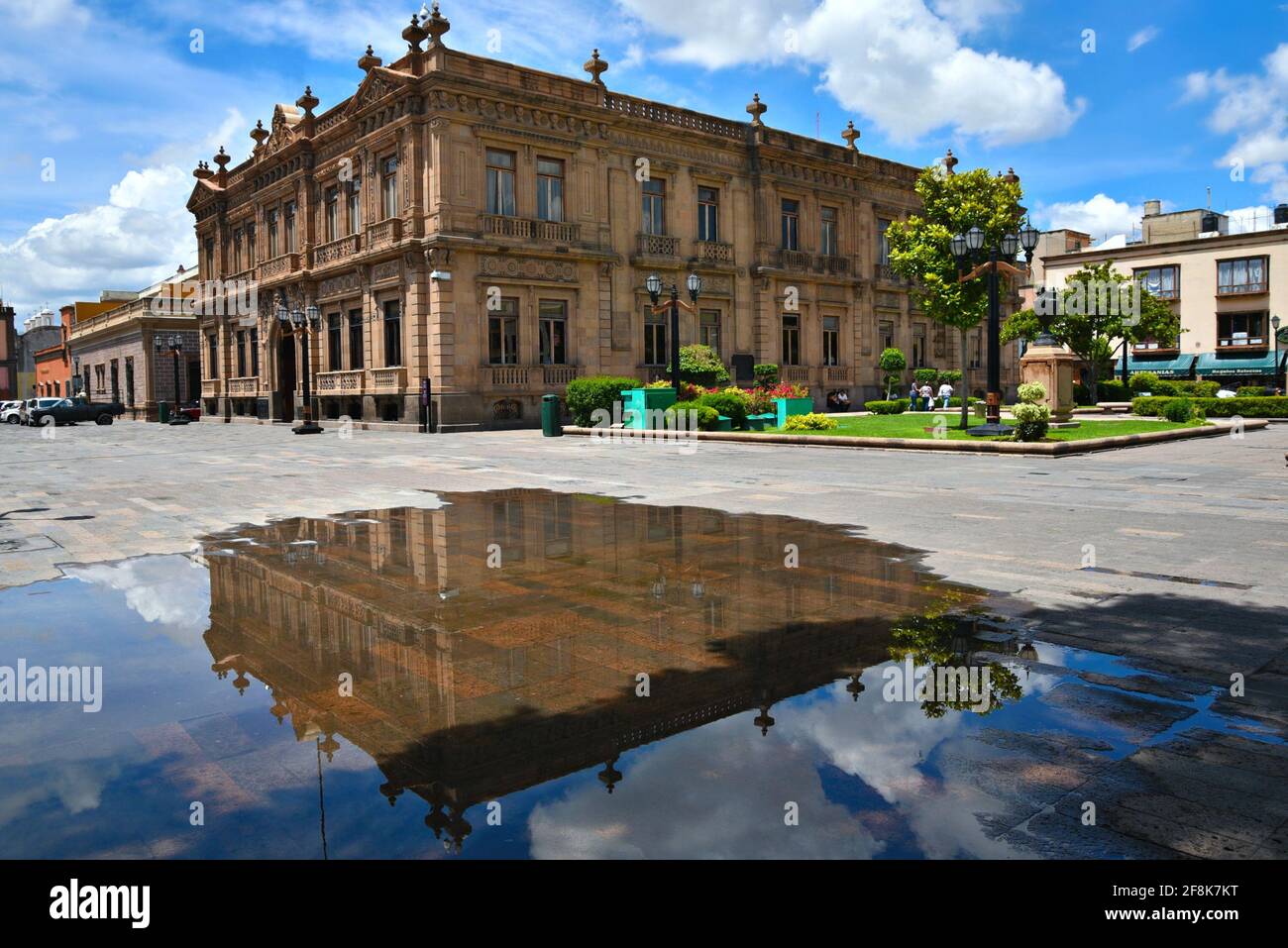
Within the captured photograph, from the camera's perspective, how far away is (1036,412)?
19578mm

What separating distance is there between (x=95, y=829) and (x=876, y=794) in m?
2.79

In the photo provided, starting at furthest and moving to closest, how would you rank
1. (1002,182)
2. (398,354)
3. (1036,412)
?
1. (1002,182)
2. (398,354)
3. (1036,412)

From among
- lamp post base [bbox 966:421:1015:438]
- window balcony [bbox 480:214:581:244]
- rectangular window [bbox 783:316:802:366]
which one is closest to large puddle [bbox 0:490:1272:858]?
lamp post base [bbox 966:421:1015:438]

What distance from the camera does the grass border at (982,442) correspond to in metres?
18.5

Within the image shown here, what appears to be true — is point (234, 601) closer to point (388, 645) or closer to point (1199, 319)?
point (388, 645)

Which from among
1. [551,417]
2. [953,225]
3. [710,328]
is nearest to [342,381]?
[551,417]

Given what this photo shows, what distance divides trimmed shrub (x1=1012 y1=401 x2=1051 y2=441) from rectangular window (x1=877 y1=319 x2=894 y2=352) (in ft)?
90.6

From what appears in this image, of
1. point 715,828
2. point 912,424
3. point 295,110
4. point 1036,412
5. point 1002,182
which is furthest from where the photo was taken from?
point 295,110

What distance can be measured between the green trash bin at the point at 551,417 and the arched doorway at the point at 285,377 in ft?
65.6

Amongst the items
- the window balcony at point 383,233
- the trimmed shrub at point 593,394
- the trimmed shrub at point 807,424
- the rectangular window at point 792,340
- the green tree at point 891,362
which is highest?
the window balcony at point 383,233

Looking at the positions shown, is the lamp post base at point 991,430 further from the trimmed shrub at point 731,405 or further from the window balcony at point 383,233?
the window balcony at point 383,233

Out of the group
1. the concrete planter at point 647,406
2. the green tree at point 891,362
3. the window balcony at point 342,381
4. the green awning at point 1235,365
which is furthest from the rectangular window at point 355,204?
the green awning at point 1235,365
